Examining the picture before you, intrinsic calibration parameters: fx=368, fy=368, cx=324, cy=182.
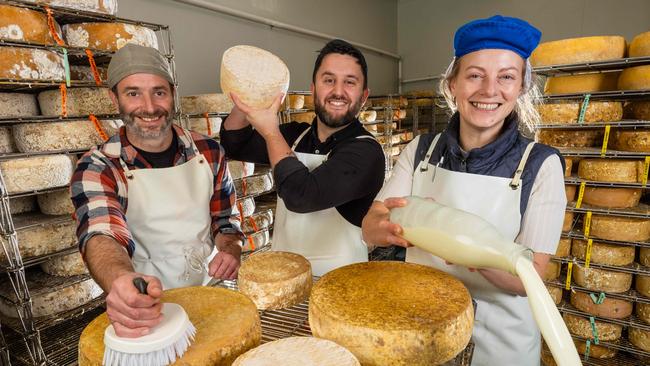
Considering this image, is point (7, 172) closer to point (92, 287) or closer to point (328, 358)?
point (92, 287)

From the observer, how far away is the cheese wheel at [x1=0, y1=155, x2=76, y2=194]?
1.83 m

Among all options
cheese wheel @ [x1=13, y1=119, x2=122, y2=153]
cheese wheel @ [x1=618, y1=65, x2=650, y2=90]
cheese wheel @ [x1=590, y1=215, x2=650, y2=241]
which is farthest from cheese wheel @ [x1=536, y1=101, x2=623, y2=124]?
cheese wheel @ [x1=13, y1=119, x2=122, y2=153]

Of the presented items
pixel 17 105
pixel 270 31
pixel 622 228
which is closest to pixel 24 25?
pixel 17 105

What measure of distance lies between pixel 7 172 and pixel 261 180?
1812 mm

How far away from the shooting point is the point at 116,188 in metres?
1.43

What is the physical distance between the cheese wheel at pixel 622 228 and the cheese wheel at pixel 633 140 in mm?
493

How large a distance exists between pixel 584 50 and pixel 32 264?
3.68 m

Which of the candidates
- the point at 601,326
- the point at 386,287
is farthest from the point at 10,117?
the point at 601,326

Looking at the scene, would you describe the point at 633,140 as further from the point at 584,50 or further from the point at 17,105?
the point at 17,105

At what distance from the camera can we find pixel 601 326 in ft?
8.83

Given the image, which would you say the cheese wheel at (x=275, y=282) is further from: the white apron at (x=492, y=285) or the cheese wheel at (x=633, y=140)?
the cheese wheel at (x=633, y=140)

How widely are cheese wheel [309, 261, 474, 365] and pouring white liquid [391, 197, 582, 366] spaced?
0.31ft

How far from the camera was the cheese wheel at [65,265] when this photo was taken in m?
2.13

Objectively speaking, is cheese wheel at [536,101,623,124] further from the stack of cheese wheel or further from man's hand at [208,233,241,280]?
man's hand at [208,233,241,280]
